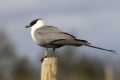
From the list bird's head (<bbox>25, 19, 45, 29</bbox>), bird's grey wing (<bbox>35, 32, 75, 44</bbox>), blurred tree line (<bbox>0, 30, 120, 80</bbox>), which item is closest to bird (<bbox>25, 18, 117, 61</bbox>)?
bird's grey wing (<bbox>35, 32, 75, 44</bbox>)

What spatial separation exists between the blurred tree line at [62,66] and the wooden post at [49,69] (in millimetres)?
22474

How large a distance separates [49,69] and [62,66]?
4015 cm

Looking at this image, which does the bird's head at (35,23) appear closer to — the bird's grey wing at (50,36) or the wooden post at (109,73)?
the bird's grey wing at (50,36)

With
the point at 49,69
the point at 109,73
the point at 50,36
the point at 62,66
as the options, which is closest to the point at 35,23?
the point at 50,36

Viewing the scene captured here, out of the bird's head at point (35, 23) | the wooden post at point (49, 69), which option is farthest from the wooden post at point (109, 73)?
the wooden post at point (49, 69)

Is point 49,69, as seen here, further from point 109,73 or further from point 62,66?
point 62,66

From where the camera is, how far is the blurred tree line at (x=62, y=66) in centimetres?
3548

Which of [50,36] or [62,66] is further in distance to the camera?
[62,66]

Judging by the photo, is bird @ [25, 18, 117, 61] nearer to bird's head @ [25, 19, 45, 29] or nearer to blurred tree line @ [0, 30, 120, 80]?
bird's head @ [25, 19, 45, 29]

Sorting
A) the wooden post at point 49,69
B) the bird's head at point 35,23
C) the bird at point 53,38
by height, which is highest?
the bird's head at point 35,23

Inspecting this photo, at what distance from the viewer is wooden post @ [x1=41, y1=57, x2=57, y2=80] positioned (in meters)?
8.83

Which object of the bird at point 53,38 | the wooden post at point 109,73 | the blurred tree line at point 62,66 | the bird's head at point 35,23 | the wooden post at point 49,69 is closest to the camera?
the wooden post at point 49,69

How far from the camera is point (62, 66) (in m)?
49.0

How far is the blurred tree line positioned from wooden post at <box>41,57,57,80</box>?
22474mm
